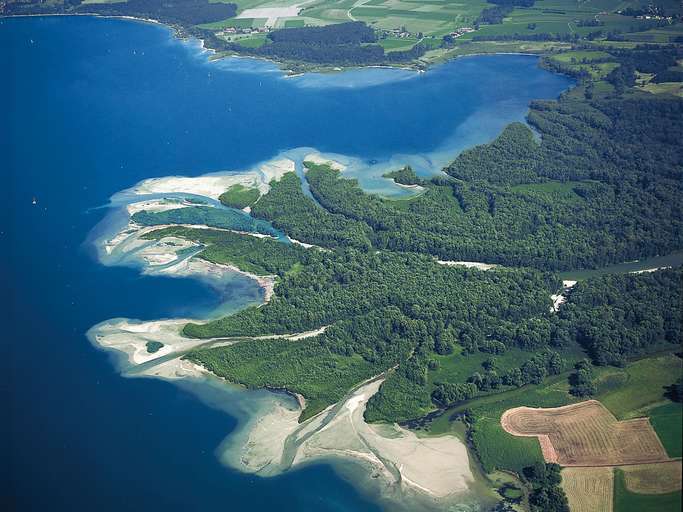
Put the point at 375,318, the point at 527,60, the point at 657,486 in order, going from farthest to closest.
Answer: the point at 527,60 → the point at 375,318 → the point at 657,486

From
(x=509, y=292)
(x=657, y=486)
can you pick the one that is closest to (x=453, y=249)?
(x=509, y=292)

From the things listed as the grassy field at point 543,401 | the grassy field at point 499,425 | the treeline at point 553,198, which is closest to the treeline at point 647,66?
the treeline at point 553,198

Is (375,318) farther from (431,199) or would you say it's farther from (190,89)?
(190,89)

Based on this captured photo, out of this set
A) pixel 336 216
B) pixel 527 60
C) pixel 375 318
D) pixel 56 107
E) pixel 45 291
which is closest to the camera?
pixel 375 318

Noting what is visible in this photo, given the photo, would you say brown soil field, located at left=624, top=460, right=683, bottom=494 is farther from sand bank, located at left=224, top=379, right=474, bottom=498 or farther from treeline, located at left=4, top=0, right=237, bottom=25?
treeline, located at left=4, top=0, right=237, bottom=25

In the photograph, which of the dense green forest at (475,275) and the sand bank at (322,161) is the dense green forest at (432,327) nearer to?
the dense green forest at (475,275)

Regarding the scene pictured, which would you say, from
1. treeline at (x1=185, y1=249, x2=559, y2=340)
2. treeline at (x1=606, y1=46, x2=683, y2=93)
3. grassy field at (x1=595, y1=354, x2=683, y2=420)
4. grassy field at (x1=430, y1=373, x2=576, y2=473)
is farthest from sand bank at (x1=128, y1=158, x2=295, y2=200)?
treeline at (x1=606, y1=46, x2=683, y2=93)
